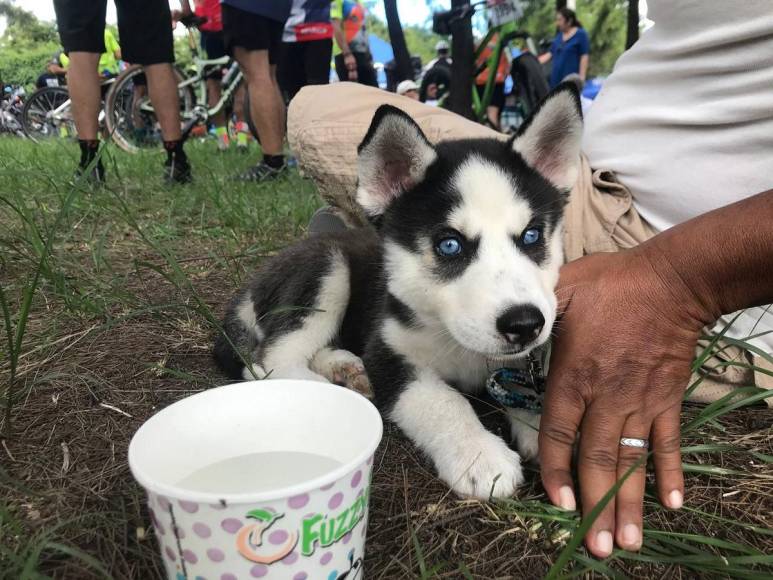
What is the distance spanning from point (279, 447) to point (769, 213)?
1197 millimetres

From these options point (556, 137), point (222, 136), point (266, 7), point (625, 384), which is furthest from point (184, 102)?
point (625, 384)

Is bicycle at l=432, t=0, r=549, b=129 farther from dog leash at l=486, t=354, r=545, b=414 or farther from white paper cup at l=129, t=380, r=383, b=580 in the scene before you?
white paper cup at l=129, t=380, r=383, b=580

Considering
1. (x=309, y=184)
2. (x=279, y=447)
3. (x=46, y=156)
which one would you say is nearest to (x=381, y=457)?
(x=279, y=447)

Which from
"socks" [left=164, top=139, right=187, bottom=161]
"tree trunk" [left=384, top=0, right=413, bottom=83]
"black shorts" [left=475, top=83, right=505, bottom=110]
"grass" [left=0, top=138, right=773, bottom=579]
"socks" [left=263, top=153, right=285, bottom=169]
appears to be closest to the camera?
"grass" [left=0, top=138, right=773, bottom=579]

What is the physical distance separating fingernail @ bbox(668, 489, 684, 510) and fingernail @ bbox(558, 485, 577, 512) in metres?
0.22

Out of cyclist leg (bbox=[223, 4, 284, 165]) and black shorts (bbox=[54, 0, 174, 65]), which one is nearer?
black shorts (bbox=[54, 0, 174, 65])

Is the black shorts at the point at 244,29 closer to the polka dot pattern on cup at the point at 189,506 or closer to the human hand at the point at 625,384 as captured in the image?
the human hand at the point at 625,384

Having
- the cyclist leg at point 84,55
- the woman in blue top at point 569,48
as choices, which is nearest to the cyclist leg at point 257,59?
the cyclist leg at point 84,55

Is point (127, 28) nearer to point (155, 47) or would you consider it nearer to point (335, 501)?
point (155, 47)

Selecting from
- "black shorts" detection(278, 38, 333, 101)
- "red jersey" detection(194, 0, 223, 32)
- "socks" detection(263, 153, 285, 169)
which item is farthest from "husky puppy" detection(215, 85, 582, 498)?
"red jersey" detection(194, 0, 223, 32)

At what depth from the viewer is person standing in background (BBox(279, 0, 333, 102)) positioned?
557 cm

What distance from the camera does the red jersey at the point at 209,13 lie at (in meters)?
6.57

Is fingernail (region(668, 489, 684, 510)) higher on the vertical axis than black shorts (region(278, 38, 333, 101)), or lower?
lower

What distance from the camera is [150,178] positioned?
16.0 feet
